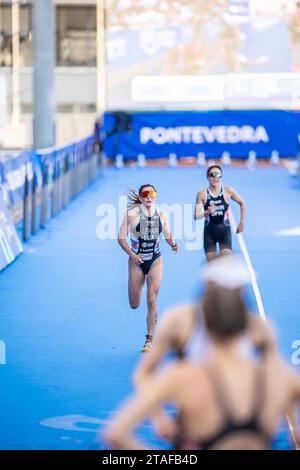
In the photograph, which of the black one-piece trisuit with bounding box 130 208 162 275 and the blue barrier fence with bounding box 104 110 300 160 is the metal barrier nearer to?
the blue barrier fence with bounding box 104 110 300 160

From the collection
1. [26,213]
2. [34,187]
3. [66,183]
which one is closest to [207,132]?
[66,183]

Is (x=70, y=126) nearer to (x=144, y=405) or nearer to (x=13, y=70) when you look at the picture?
(x=13, y=70)

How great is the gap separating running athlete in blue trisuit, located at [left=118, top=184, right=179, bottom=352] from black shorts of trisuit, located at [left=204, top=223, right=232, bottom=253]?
2.98 metres

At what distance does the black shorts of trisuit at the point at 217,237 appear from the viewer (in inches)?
583

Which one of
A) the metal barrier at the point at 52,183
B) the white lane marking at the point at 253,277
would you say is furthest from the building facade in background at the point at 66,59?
the white lane marking at the point at 253,277

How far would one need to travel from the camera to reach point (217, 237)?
14.9 m

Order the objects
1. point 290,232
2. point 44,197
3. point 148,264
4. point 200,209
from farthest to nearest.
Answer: point 44,197 → point 290,232 → point 200,209 → point 148,264

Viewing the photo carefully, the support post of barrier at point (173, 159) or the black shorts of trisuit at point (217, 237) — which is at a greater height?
the support post of barrier at point (173, 159)

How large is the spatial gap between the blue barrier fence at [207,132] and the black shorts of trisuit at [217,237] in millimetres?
28793

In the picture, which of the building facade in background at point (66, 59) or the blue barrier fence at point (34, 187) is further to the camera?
the building facade in background at point (66, 59)

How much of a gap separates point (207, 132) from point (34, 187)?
21553mm

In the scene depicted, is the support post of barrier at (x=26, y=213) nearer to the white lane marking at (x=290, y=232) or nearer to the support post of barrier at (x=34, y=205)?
the support post of barrier at (x=34, y=205)

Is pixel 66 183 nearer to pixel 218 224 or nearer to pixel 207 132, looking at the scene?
pixel 218 224

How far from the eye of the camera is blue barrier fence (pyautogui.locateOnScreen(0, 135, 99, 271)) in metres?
19.4
